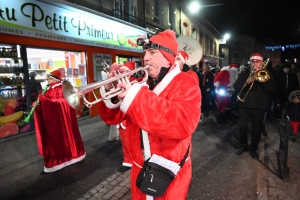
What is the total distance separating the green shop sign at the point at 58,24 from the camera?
554 centimetres

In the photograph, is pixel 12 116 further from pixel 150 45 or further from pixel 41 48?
pixel 150 45

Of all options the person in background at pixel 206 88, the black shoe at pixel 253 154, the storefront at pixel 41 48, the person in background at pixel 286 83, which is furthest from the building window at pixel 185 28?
the black shoe at pixel 253 154

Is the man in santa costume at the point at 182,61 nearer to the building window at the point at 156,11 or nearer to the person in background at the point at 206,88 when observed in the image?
the person in background at the point at 206,88

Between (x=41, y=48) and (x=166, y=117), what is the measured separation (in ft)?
21.3

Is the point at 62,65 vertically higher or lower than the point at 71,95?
higher

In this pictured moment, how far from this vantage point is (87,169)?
13.7ft

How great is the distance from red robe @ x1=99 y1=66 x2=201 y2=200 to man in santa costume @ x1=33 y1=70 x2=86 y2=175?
2564 millimetres

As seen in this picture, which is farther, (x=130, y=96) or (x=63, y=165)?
(x=63, y=165)

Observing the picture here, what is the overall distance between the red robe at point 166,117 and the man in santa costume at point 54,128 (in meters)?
2.56

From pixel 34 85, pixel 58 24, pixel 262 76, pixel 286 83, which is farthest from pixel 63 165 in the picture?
pixel 286 83

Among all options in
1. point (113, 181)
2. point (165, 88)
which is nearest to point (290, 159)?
point (113, 181)

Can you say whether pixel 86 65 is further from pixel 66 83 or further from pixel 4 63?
pixel 66 83

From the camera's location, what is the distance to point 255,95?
437 centimetres

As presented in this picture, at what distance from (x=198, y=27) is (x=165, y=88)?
25.2m
